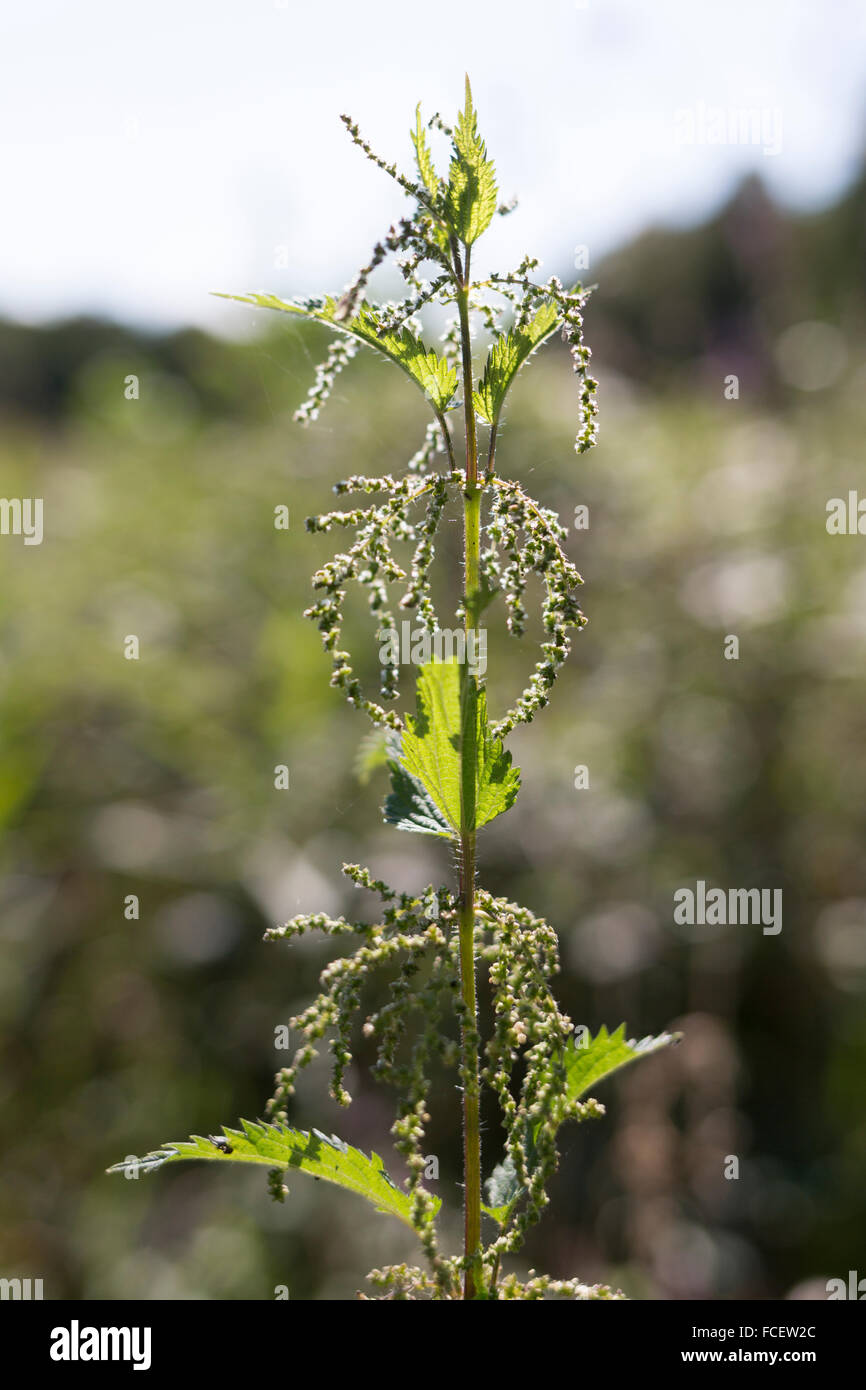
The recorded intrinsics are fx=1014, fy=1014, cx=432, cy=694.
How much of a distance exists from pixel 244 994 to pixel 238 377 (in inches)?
207

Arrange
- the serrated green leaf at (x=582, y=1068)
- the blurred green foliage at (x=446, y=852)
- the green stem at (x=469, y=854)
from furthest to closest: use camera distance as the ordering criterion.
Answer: the blurred green foliage at (x=446, y=852), the serrated green leaf at (x=582, y=1068), the green stem at (x=469, y=854)

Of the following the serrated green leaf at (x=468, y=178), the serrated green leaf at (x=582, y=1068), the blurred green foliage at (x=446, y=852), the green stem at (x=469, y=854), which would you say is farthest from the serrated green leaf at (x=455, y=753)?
the blurred green foliage at (x=446, y=852)

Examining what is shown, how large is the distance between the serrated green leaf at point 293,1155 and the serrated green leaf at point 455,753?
0.94 ft

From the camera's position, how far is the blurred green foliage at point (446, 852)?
9.93 ft

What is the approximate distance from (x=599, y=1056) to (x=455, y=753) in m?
0.30

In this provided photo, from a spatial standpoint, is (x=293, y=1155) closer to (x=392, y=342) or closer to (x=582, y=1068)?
(x=582, y=1068)

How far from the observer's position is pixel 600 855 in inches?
143

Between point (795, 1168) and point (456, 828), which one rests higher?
point (456, 828)

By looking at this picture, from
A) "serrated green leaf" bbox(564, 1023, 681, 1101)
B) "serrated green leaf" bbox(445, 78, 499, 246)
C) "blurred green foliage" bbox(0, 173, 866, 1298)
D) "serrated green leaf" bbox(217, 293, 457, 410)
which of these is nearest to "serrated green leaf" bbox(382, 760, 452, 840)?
"serrated green leaf" bbox(564, 1023, 681, 1101)

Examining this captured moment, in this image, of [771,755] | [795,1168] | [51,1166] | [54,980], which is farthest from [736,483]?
[51,1166]

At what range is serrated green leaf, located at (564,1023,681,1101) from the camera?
876 millimetres

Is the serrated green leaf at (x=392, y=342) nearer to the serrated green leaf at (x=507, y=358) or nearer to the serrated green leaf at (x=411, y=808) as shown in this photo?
the serrated green leaf at (x=507, y=358)

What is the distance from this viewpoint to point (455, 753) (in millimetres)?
847
